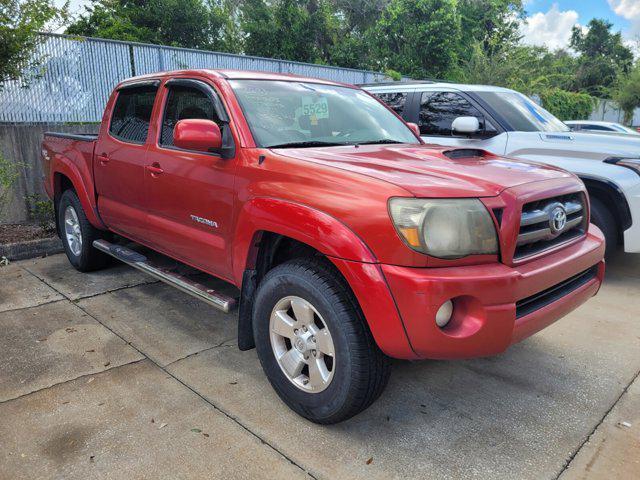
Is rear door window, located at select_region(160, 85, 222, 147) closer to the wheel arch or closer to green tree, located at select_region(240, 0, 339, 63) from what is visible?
the wheel arch

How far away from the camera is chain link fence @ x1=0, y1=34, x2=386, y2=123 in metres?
7.12

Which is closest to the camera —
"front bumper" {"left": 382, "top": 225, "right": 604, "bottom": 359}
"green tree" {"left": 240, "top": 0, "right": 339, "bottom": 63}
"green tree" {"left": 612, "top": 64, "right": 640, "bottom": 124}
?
"front bumper" {"left": 382, "top": 225, "right": 604, "bottom": 359}

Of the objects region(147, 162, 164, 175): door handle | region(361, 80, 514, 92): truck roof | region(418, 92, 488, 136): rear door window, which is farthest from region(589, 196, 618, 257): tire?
region(147, 162, 164, 175): door handle

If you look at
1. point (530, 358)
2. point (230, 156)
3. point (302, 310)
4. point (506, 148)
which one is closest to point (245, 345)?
point (302, 310)

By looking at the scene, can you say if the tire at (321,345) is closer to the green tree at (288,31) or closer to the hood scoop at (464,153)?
the hood scoop at (464,153)

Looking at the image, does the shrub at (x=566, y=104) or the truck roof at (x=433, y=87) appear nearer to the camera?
the truck roof at (x=433, y=87)

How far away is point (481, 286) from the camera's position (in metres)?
2.16

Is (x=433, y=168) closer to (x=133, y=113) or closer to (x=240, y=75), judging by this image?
(x=240, y=75)

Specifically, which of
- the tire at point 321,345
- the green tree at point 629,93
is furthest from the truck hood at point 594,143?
the green tree at point 629,93

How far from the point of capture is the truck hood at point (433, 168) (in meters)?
2.32

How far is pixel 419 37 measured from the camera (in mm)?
21906

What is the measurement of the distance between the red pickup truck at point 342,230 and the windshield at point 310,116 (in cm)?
1

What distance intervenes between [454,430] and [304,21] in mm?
23091

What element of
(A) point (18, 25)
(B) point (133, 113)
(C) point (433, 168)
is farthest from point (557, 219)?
(A) point (18, 25)
